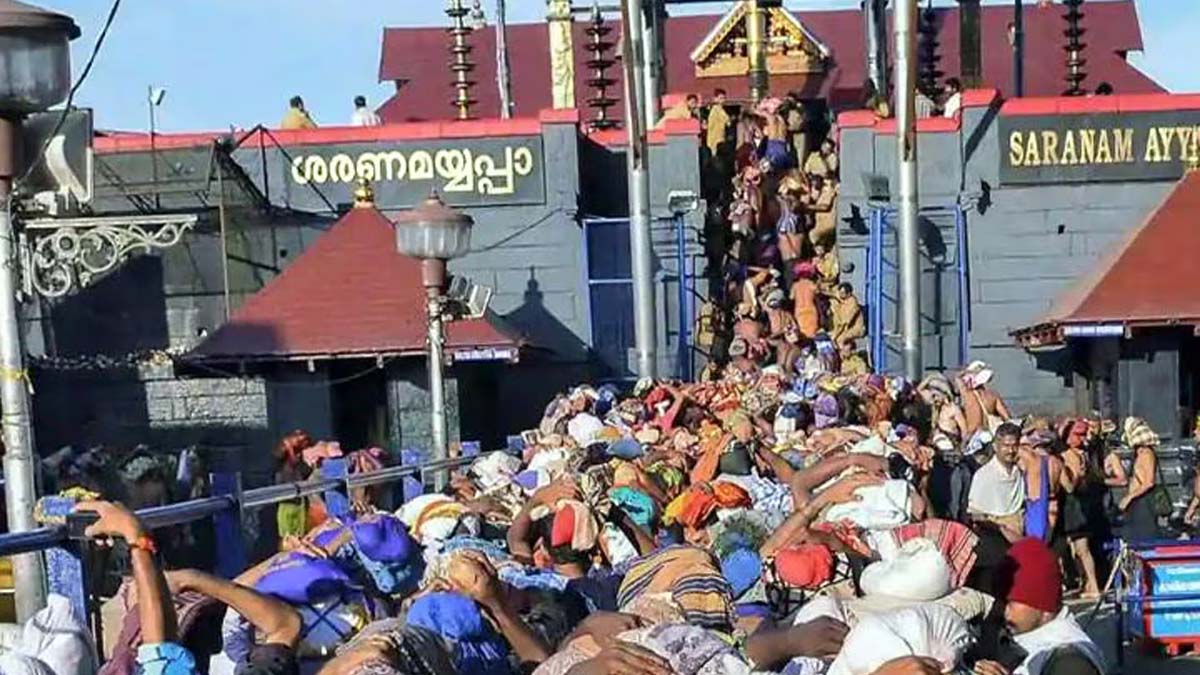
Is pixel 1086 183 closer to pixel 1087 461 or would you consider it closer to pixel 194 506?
pixel 1087 461

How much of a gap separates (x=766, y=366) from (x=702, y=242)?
222cm

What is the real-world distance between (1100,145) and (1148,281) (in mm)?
2713

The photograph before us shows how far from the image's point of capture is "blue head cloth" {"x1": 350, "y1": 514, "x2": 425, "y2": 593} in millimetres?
5148

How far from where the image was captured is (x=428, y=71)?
3753 cm

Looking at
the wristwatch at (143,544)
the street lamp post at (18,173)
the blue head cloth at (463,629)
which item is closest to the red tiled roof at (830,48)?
the street lamp post at (18,173)

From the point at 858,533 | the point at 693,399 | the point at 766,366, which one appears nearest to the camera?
the point at 858,533

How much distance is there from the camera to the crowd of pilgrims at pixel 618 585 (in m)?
3.82

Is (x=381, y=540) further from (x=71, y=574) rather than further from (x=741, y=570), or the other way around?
(x=741, y=570)

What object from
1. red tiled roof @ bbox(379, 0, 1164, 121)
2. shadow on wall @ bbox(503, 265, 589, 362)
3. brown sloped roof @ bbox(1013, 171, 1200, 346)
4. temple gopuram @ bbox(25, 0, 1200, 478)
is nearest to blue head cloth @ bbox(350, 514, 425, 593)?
temple gopuram @ bbox(25, 0, 1200, 478)

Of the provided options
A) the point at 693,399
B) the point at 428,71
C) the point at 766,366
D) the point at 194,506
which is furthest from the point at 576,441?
the point at 428,71

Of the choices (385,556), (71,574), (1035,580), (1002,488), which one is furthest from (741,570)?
(1002,488)

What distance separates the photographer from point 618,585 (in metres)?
5.44

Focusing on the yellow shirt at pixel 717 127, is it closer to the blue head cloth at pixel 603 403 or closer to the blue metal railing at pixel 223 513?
the blue head cloth at pixel 603 403

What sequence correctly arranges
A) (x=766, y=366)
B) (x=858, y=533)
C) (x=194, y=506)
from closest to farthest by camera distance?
(x=194, y=506), (x=858, y=533), (x=766, y=366)
